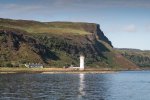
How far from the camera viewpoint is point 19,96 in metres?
107

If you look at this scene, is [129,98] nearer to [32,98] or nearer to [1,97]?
[32,98]

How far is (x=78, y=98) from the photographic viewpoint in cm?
10581

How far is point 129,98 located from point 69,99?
15.5m

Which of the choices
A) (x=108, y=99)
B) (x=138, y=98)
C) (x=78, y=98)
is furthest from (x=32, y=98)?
(x=138, y=98)

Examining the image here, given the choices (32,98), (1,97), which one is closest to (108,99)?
(32,98)

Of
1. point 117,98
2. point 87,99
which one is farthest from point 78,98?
point 117,98

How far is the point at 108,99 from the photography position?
10556 cm

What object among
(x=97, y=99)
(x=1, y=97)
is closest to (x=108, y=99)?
(x=97, y=99)

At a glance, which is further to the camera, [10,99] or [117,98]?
[117,98]

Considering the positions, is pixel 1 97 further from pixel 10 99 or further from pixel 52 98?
pixel 52 98

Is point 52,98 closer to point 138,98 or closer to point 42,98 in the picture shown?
point 42,98

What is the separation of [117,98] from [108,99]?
10.5ft

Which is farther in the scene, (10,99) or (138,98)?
(138,98)

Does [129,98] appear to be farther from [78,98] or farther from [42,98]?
[42,98]
